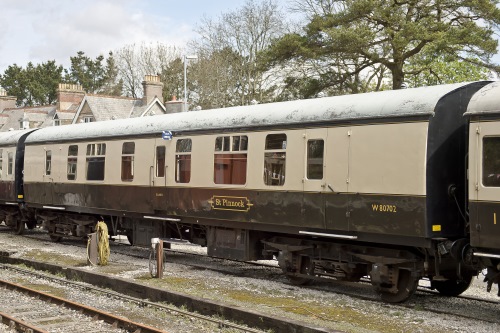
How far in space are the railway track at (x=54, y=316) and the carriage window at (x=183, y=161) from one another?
400cm

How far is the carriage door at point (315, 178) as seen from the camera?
10.9 meters

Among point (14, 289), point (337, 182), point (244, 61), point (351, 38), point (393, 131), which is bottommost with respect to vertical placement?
point (14, 289)

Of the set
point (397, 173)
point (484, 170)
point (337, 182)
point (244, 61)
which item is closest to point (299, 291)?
point (337, 182)

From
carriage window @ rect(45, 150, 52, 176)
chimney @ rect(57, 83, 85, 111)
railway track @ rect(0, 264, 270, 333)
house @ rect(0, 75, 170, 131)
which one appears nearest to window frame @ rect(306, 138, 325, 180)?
railway track @ rect(0, 264, 270, 333)

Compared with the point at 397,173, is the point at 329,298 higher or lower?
lower

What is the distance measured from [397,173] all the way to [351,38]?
1749 cm

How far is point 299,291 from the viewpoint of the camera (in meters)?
11.4

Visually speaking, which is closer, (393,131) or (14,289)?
(393,131)

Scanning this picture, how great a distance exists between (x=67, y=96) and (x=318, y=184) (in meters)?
51.6

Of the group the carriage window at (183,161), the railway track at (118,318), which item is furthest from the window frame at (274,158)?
the railway track at (118,318)

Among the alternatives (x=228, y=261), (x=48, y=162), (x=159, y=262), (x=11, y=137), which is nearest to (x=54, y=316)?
(x=159, y=262)

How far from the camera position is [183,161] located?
14133 millimetres

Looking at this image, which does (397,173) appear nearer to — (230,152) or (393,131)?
(393,131)

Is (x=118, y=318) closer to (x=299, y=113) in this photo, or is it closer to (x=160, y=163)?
(x=299, y=113)
